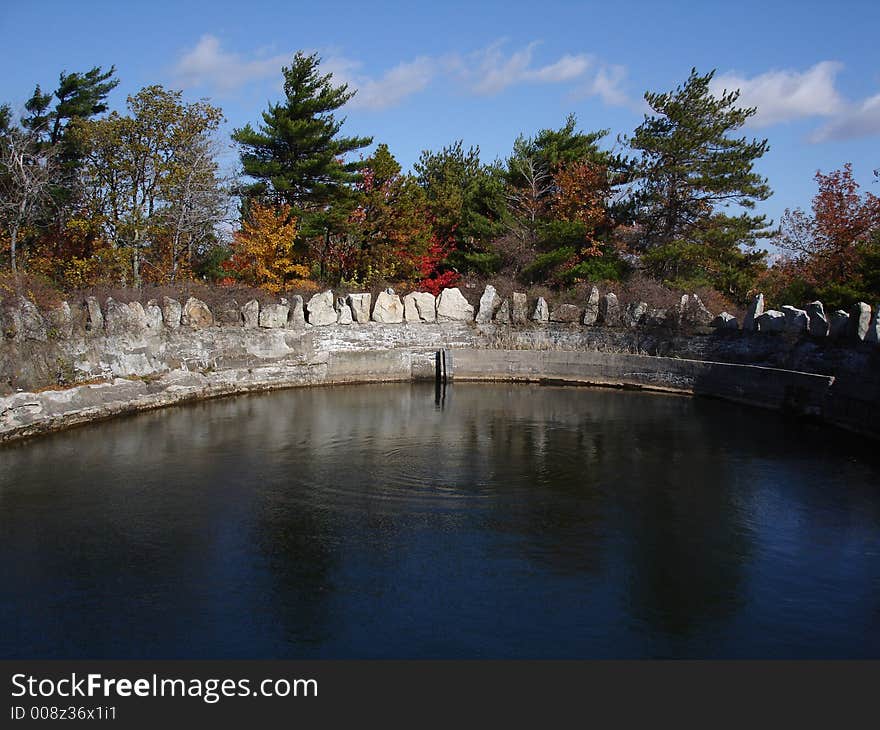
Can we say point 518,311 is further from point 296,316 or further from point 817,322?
point 817,322

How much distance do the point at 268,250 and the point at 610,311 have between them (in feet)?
40.1

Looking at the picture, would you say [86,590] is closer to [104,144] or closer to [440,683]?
[440,683]

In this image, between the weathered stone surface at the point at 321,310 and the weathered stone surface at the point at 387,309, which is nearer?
the weathered stone surface at the point at 321,310

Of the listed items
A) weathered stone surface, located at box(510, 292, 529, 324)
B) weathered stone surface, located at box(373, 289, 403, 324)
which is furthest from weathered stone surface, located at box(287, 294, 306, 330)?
weathered stone surface, located at box(510, 292, 529, 324)

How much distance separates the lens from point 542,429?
51.7ft

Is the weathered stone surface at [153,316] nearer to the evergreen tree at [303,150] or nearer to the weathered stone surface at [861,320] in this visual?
the evergreen tree at [303,150]

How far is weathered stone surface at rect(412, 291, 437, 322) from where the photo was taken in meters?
23.1

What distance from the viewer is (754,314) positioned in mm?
18984

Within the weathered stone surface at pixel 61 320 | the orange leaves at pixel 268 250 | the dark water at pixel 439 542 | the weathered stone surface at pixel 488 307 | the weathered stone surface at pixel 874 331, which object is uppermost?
the orange leaves at pixel 268 250

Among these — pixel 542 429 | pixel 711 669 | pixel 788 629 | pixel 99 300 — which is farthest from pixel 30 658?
pixel 99 300

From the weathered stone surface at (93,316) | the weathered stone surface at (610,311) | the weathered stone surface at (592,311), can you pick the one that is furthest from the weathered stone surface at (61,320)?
the weathered stone surface at (610,311)

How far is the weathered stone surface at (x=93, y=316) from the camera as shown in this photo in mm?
17000

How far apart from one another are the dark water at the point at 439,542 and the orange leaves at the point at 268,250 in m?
11.0

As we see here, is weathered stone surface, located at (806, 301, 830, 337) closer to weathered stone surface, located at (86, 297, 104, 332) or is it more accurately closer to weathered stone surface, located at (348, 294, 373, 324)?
weathered stone surface, located at (348, 294, 373, 324)
